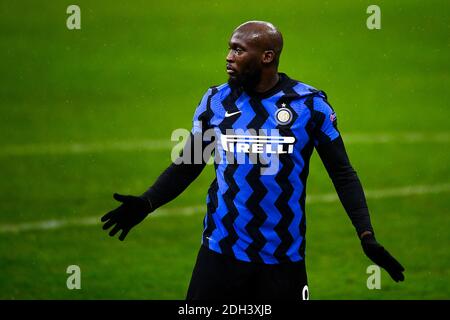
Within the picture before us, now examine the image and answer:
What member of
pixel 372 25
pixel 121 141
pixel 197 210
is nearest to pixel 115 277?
pixel 197 210

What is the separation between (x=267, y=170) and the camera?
5938 millimetres

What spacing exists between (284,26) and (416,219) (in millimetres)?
15947

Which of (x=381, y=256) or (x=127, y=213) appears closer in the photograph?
(x=381, y=256)

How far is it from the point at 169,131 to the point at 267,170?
11.7 m

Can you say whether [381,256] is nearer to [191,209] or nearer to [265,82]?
[265,82]

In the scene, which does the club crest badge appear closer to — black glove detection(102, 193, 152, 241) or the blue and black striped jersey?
the blue and black striped jersey

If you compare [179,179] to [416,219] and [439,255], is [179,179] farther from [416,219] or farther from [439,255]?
[416,219]

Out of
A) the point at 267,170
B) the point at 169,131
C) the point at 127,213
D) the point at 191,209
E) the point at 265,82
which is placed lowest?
the point at 127,213

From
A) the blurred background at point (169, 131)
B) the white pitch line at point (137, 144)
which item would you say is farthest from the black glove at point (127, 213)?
the white pitch line at point (137, 144)

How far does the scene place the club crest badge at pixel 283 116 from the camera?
5.95 metres

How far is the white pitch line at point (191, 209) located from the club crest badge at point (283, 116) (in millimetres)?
6342

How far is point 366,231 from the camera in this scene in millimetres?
5914

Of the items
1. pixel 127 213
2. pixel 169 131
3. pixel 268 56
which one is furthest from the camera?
pixel 169 131

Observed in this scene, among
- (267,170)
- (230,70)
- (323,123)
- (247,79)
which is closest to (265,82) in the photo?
(247,79)
